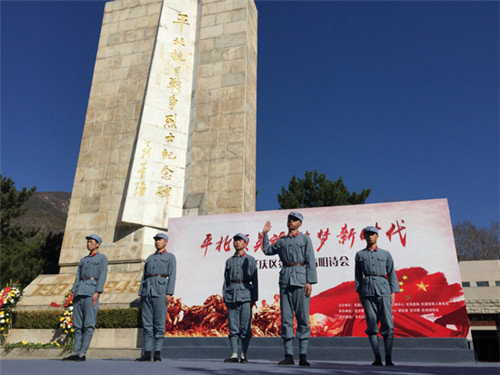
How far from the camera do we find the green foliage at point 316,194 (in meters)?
23.2

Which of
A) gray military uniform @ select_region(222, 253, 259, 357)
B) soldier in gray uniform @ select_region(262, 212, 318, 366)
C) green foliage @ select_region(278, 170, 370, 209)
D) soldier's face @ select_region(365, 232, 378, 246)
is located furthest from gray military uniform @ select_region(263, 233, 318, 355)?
green foliage @ select_region(278, 170, 370, 209)

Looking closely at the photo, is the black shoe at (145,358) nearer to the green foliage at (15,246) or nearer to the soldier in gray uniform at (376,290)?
the soldier in gray uniform at (376,290)

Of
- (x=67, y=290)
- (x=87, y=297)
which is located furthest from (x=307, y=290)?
(x=67, y=290)

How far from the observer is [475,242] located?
39.6 meters

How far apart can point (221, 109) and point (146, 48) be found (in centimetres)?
362

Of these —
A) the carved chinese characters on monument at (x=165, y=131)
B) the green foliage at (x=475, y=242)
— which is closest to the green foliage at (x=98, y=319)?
the carved chinese characters on monument at (x=165, y=131)

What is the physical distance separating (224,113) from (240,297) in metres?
7.40

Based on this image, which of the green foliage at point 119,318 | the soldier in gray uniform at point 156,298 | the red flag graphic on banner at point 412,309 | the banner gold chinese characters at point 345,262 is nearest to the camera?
the soldier in gray uniform at point 156,298

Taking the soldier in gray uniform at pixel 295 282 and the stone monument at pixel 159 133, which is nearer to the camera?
the soldier in gray uniform at pixel 295 282

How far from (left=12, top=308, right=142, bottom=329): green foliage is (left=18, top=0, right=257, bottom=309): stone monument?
0.37 meters

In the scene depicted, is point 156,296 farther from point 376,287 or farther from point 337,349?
point 376,287

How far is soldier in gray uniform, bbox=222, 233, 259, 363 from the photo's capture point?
18.6ft

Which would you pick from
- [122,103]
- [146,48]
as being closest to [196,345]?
[122,103]

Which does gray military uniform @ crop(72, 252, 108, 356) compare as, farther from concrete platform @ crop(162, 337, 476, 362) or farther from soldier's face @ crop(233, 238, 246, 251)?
soldier's face @ crop(233, 238, 246, 251)
